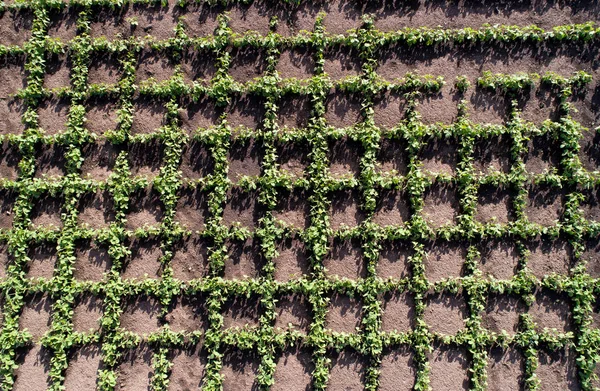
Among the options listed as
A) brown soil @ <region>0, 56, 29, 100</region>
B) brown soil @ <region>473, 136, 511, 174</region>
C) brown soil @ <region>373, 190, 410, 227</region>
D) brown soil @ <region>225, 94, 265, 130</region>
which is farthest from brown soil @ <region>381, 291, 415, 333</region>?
brown soil @ <region>0, 56, 29, 100</region>

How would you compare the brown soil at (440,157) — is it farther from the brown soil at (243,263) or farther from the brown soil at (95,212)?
the brown soil at (95,212)

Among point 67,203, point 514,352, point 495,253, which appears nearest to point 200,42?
point 67,203

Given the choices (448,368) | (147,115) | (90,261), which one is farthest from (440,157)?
(90,261)

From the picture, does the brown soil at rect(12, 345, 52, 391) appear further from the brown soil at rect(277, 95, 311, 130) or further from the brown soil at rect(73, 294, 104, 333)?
the brown soil at rect(277, 95, 311, 130)

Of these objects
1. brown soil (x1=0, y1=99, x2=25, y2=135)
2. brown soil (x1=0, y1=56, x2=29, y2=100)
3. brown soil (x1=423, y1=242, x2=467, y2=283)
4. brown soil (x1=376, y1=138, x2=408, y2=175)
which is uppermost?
brown soil (x1=0, y1=56, x2=29, y2=100)

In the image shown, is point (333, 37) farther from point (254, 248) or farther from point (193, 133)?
point (254, 248)

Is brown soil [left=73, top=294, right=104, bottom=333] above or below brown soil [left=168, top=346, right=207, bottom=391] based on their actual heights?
above

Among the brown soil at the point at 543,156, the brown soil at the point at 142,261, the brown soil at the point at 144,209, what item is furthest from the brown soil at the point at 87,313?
the brown soil at the point at 543,156
